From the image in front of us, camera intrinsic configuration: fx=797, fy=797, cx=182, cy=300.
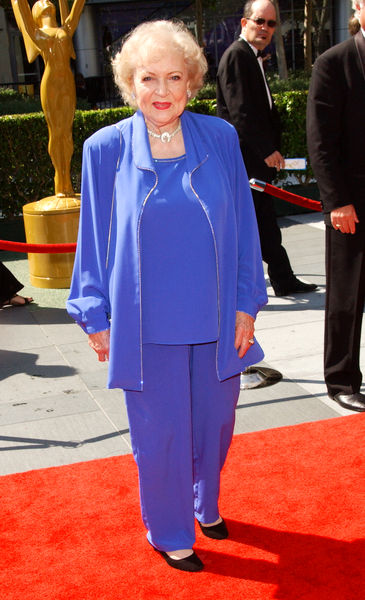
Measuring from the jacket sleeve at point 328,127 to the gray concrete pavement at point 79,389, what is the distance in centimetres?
115

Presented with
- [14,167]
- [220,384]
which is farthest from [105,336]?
[14,167]

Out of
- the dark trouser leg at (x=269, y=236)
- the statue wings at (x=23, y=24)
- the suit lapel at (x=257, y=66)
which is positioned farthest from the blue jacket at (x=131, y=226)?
the statue wings at (x=23, y=24)

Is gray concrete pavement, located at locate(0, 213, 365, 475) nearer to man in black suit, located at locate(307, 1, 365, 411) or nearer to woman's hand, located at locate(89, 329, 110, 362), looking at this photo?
man in black suit, located at locate(307, 1, 365, 411)

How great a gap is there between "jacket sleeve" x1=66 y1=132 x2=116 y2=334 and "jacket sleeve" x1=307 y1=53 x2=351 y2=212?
5.52 ft

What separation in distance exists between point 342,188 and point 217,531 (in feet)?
6.32

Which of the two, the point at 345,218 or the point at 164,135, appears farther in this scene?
the point at 345,218

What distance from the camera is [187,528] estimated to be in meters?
3.03

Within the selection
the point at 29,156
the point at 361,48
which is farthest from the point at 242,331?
the point at 29,156

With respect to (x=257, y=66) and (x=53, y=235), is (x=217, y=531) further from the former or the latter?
(x=53, y=235)

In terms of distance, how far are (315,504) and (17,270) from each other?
223 inches

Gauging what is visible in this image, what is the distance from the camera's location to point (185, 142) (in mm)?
2826

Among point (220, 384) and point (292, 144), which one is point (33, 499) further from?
point (292, 144)

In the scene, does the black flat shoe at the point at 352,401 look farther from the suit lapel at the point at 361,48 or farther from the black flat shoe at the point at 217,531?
the suit lapel at the point at 361,48

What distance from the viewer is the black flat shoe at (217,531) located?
10.5 ft
